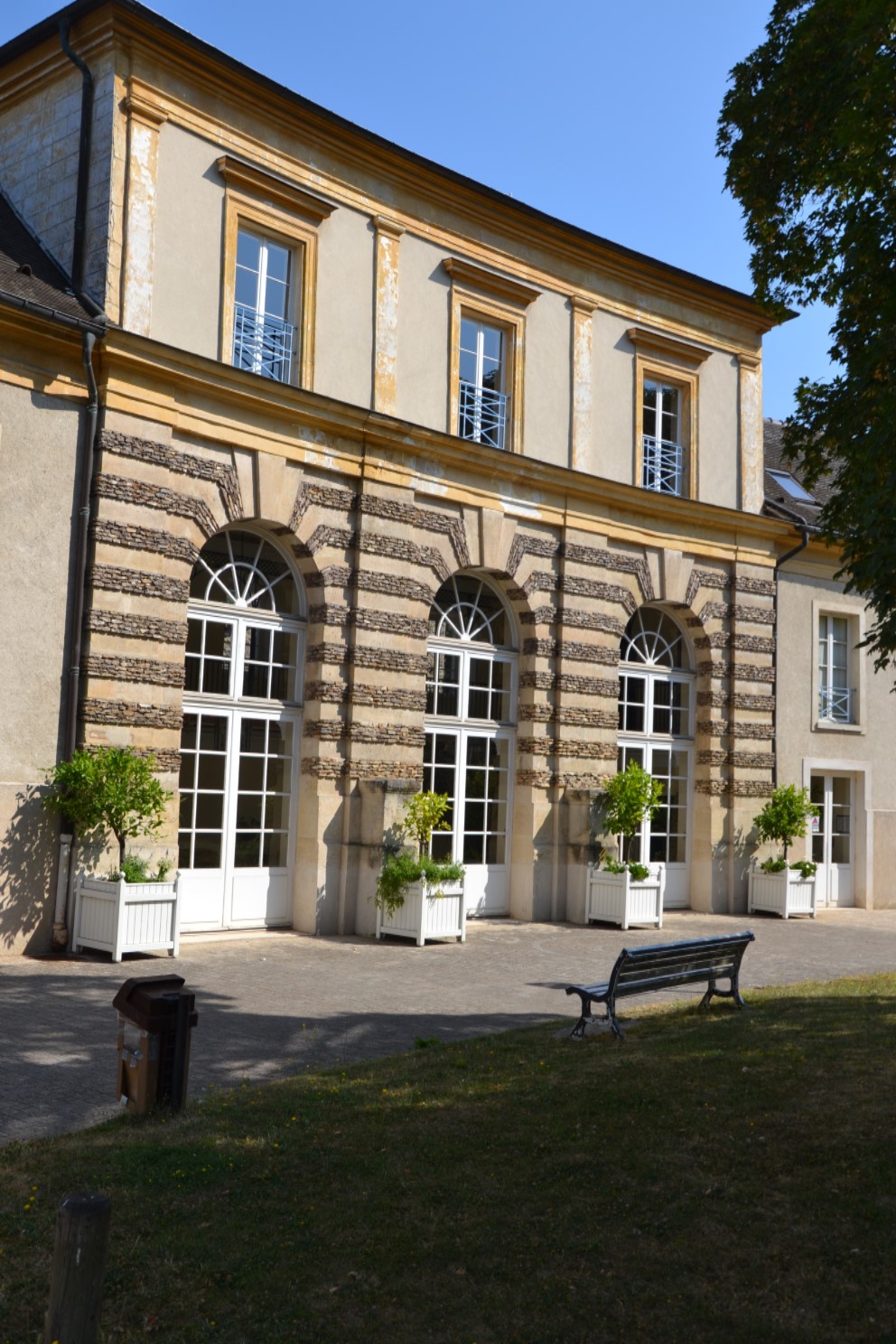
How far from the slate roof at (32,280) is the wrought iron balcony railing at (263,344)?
1866 millimetres

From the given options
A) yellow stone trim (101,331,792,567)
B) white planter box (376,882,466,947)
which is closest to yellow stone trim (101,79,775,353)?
yellow stone trim (101,331,792,567)

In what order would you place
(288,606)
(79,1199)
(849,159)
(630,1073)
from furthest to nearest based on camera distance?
(288,606)
(849,159)
(630,1073)
(79,1199)

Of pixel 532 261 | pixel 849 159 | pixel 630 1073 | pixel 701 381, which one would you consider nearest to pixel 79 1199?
pixel 630 1073

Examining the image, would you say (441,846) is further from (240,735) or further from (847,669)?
(847,669)

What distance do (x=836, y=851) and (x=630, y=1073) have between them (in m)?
14.6

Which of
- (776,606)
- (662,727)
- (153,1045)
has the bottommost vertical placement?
(153,1045)

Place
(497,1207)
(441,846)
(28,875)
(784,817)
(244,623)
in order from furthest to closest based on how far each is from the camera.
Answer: (784,817), (441,846), (244,623), (28,875), (497,1207)

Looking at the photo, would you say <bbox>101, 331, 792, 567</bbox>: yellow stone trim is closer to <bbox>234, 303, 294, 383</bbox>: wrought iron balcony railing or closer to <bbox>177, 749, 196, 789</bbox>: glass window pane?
<bbox>234, 303, 294, 383</bbox>: wrought iron balcony railing

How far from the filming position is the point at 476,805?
1619cm

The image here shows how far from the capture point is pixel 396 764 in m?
14.7

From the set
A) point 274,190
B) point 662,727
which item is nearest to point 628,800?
point 662,727

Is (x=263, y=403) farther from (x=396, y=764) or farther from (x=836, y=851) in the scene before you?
(x=836, y=851)

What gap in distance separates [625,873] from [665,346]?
299 inches

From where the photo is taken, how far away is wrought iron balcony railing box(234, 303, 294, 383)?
13711 mm
